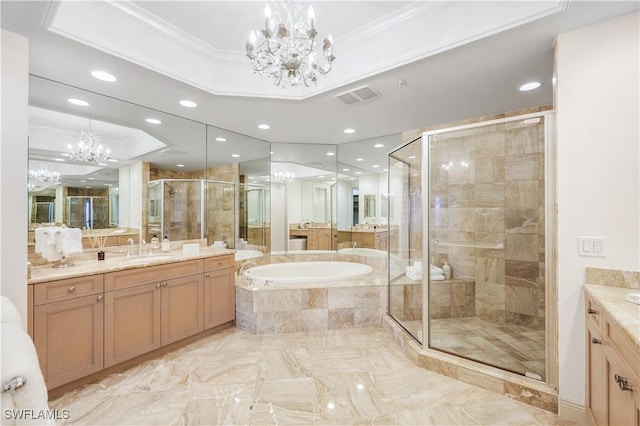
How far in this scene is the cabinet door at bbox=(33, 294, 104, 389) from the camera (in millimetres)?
1902

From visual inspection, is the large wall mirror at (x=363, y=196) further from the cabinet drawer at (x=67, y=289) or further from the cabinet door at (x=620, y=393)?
the cabinet drawer at (x=67, y=289)

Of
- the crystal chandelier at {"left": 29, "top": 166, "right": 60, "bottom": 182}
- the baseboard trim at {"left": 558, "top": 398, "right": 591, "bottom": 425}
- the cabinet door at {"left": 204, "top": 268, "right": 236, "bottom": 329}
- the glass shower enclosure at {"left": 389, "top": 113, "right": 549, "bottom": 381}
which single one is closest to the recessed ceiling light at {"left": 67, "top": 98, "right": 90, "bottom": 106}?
the crystal chandelier at {"left": 29, "top": 166, "right": 60, "bottom": 182}

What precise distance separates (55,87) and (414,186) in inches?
140

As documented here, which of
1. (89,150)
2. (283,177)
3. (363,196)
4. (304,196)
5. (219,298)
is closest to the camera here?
(89,150)

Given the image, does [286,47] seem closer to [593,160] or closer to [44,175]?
[593,160]

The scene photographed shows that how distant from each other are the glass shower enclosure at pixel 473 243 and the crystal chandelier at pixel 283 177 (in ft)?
5.98

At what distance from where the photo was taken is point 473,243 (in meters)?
3.43

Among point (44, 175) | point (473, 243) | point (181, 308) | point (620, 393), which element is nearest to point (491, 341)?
point (473, 243)

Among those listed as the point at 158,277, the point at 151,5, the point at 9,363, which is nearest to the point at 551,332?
the point at 9,363

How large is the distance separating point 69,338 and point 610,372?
10.5 ft

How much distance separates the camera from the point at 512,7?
1.68 metres

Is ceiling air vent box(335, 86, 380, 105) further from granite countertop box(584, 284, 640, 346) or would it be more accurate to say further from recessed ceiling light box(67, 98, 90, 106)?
recessed ceiling light box(67, 98, 90, 106)

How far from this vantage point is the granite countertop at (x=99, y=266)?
197cm

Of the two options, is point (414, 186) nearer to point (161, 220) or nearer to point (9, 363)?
point (161, 220)
